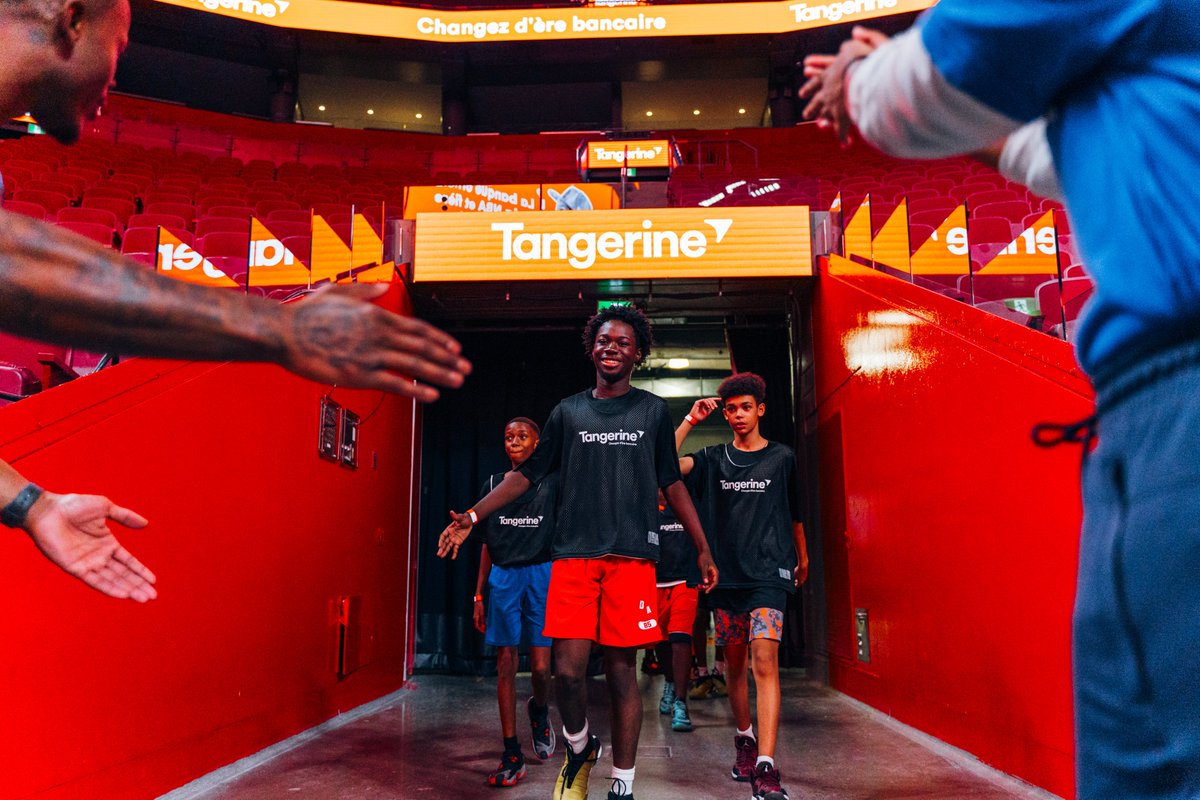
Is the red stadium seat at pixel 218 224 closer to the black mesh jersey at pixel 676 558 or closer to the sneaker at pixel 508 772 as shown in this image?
the black mesh jersey at pixel 676 558

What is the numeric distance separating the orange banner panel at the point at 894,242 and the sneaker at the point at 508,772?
11.7ft

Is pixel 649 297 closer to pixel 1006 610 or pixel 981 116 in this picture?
pixel 1006 610

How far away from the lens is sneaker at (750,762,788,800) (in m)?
3.49

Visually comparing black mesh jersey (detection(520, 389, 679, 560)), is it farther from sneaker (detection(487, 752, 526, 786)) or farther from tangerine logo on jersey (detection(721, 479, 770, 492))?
sneaker (detection(487, 752, 526, 786))

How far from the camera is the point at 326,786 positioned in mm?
3875

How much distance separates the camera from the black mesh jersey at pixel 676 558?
6164mm

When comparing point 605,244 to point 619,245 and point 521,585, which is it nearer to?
point 619,245

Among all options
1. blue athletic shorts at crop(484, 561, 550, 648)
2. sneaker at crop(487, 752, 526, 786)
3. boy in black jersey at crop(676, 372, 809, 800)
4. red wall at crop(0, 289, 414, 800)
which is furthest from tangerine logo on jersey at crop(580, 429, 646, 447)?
red wall at crop(0, 289, 414, 800)

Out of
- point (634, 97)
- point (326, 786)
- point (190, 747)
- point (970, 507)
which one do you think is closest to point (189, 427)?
point (190, 747)

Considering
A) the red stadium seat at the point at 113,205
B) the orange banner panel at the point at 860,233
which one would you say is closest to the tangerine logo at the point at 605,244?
the orange banner panel at the point at 860,233

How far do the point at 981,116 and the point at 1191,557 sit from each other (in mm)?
457

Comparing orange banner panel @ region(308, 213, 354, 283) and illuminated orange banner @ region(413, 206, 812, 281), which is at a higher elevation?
illuminated orange banner @ region(413, 206, 812, 281)

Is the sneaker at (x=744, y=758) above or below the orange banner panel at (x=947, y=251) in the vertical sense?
below

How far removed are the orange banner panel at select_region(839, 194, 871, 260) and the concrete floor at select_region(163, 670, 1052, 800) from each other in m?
3.15
